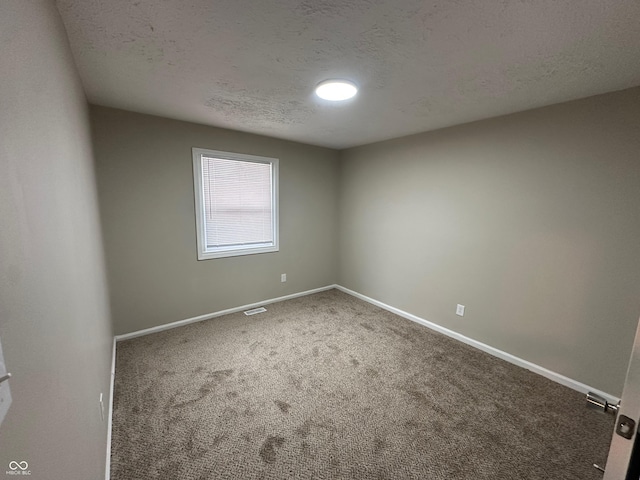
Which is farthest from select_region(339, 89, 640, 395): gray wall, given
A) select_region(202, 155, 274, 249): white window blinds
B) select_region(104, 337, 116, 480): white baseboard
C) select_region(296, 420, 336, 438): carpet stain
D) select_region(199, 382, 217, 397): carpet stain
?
select_region(104, 337, 116, 480): white baseboard

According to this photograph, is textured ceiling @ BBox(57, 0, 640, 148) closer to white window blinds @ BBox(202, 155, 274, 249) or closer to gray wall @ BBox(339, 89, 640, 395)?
gray wall @ BBox(339, 89, 640, 395)

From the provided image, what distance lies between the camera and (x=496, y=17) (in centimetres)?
118

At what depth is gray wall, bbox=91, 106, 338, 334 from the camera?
2.54m

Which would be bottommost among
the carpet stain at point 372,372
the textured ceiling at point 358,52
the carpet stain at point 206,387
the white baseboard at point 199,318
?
the carpet stain at point 206,387

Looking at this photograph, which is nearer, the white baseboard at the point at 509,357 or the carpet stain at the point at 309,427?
the carpet stain at the point at 309,427

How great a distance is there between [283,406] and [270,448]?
13.1 inches

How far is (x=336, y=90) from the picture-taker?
1.91m

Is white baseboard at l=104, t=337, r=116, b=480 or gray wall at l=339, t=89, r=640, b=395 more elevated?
gray wall at l=339, t=89, r=640, b=395

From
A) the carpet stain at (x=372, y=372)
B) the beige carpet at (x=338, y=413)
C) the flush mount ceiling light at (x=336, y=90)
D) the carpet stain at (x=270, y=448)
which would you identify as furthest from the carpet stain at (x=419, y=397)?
the flush mount ceiling light at (x=336, y=90)

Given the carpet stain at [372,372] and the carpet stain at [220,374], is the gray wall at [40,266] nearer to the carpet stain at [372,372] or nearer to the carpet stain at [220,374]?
the carpet stain at [220,374]

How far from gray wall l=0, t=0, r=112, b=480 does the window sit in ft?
6.05

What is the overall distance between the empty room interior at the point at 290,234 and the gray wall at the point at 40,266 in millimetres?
11

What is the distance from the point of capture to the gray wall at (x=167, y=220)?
2.54 metres

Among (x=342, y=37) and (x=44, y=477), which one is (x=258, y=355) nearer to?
(x=44, y=477)
